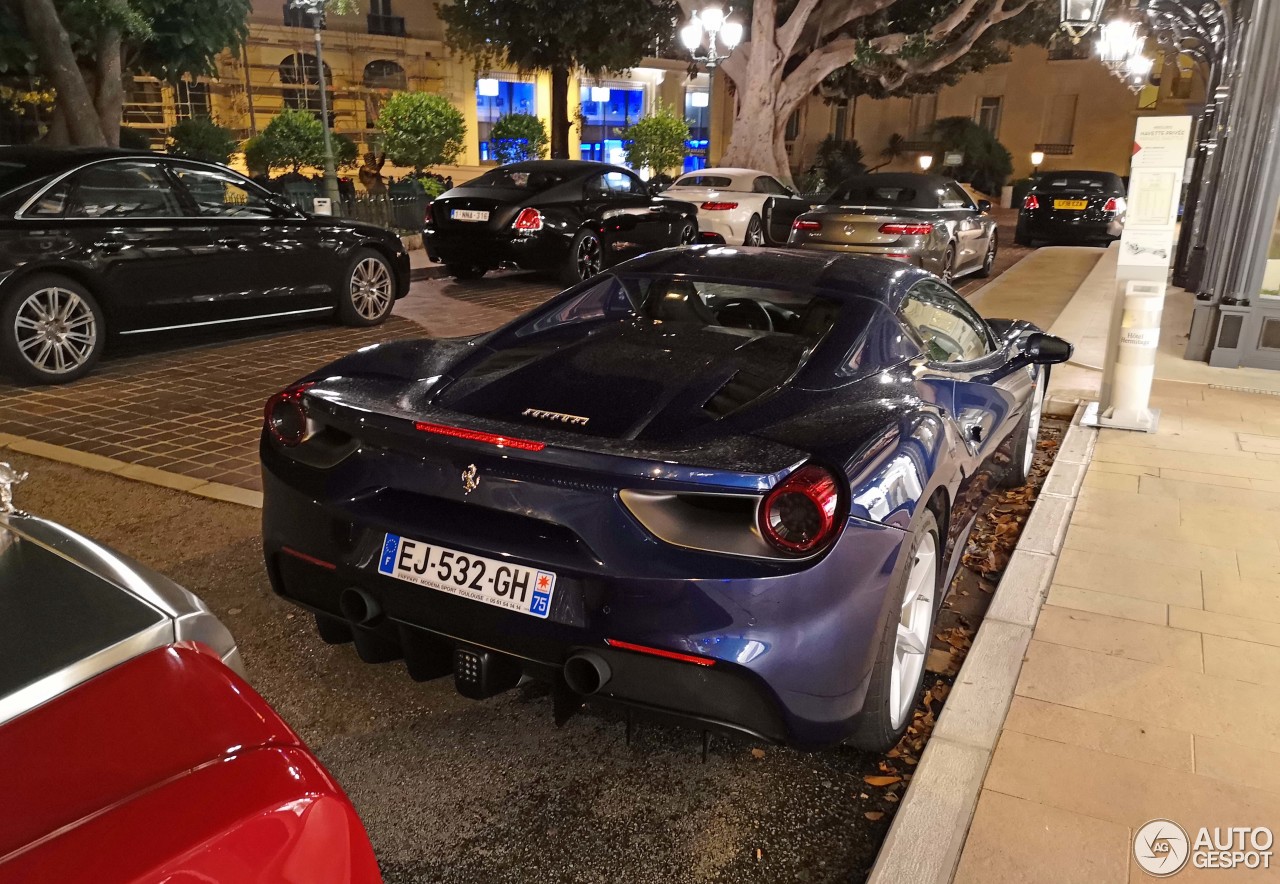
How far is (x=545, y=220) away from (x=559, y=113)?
692 inches

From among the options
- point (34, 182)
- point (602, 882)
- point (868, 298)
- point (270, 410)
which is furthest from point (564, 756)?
point (34, 182)

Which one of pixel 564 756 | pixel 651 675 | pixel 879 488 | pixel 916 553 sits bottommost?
pixel 564 756

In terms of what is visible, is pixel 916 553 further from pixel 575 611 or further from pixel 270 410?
pixel 270 410

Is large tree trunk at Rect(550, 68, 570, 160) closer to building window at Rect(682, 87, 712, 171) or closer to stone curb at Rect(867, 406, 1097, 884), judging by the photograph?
building window at Rect(682, 87, 712, 171)

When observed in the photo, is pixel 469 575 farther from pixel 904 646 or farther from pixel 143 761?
pixel 904 646

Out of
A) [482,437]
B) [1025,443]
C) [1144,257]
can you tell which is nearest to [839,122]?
[1144,257]

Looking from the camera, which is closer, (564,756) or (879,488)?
(879,488)

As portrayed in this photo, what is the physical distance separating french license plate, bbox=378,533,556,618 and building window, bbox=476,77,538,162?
1459 inches

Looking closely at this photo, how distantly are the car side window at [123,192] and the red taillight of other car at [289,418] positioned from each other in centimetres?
511

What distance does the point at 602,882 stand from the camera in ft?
8.02

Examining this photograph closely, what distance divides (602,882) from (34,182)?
668cm

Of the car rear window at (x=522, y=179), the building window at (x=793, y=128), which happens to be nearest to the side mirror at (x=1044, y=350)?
the car rear window at (x=522, y=179)

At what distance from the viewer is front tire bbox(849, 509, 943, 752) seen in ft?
8.70

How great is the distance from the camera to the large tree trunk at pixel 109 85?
1362 centimetres
